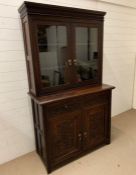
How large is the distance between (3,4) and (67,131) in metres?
1.69

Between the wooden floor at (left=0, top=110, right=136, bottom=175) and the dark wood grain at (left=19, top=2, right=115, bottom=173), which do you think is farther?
the wooden floor at (left=0, top=110, right=136, bottom=175)

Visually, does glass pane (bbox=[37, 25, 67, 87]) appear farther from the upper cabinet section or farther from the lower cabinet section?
the lower cabinet section

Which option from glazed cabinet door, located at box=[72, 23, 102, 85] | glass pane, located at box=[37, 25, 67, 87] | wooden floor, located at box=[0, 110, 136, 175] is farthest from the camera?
glazed cabinet door, located at box=[72, 23, 102, 85]

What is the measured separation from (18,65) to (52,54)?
478 mm

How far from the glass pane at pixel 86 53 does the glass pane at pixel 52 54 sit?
0.21 meters

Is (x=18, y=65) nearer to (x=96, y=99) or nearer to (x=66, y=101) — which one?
(x=66, y=101)

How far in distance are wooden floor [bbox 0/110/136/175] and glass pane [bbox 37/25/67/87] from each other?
109cm

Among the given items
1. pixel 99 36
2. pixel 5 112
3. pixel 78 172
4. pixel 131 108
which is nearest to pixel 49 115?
pixel 5 112

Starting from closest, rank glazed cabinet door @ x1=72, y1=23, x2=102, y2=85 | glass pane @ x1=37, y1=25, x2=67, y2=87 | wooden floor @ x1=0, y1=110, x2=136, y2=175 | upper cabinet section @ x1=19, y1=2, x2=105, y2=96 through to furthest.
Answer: upper cabinet section @ x1=19, y1=2, x2=105, y2=96, glass pane @ x1=37, y1=25, x2=67, y2=87, wooden floor @ x1=0, y1=110, x2=136, y2=175, glazed cabinet door @ x1=72, y1=23, x2=102, y2=85

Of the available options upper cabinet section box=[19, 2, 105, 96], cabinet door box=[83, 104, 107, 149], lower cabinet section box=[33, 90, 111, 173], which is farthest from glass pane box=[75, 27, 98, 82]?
cabinet door box=[83, 104, 107, 149]

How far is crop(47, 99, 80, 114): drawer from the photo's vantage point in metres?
1.73

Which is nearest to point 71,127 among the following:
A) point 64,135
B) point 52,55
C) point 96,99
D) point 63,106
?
point 64,135

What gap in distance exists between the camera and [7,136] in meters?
2.06

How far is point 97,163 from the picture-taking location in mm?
2002
